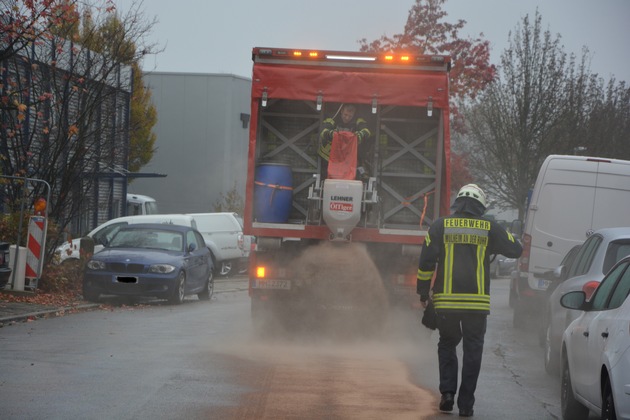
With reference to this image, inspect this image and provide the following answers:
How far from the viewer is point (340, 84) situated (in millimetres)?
14453

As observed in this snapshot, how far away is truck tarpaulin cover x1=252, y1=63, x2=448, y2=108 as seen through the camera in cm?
1440

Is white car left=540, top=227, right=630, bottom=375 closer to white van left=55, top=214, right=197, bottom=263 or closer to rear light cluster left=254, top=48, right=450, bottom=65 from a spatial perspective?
rear light cluster left=254, top=48, right=450, bottom=65

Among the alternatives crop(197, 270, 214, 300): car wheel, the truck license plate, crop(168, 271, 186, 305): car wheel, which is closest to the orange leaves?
crop(168, 271, 186, 305): car wheel

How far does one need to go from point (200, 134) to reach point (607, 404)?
43.3 meters

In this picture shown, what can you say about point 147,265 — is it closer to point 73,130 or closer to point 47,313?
point 73,130

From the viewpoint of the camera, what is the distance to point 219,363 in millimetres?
11836

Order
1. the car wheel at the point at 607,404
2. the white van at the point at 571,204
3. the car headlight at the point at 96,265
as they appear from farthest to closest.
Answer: the car headlight at the point at 96,265 → the white van at the point at 571,204 → the car wheel at the point at 607,404

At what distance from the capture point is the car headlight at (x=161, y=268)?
20266mm

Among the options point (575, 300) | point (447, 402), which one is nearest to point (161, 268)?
point (447, 402)

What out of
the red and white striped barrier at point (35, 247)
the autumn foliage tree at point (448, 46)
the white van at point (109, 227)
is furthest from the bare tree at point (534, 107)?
the red and white striped barrier at point (35, 247)

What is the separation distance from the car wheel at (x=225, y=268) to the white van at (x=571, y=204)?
16833 mm

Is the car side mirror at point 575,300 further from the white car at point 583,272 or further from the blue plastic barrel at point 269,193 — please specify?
the blue plastic barrel at point 269,193

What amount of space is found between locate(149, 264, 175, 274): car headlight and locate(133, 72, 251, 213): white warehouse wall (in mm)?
28652

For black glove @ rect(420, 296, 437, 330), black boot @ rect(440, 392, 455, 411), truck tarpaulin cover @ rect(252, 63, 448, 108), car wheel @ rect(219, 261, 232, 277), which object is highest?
truck tarpaulin cover @ rect(252, 63, 448, 108)
